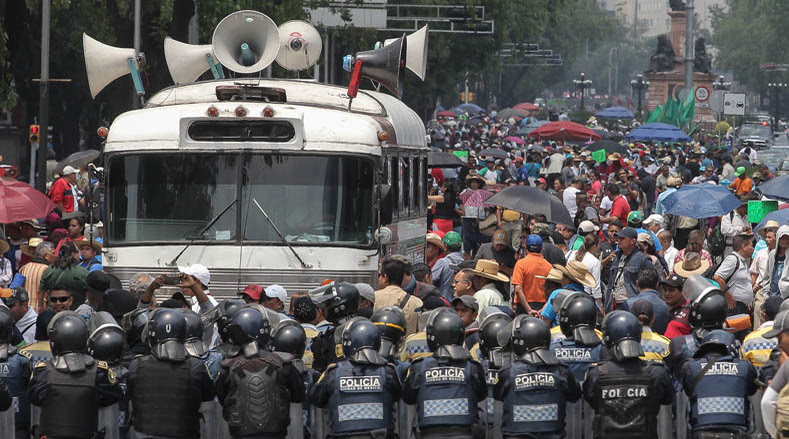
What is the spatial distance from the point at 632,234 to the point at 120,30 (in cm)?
1459

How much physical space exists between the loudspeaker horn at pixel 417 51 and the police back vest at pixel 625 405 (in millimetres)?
7829

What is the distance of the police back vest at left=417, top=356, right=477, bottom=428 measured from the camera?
30.2ft

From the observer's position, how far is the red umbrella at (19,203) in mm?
15352

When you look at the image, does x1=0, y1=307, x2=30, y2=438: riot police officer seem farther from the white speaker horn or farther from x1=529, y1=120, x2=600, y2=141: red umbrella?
x1=529, y1=120, x2=600, y2=141: red umbrella

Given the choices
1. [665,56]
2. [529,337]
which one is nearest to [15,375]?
[529,337]

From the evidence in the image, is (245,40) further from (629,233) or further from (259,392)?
(259,392)

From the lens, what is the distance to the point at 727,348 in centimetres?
948

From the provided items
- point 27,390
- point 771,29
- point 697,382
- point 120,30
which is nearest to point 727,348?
point 697,382

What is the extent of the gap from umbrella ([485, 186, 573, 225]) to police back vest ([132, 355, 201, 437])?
374 inches

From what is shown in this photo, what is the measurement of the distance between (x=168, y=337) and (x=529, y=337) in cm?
221

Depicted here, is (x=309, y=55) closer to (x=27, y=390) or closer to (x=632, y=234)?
(x=632, y=234)

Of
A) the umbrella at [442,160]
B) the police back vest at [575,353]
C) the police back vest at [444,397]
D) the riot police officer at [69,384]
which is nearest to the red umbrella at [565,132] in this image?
the umbrella at [442,160]

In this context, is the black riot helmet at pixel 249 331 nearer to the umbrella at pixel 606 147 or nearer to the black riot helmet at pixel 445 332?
the black riot helmet at pixel 445 332

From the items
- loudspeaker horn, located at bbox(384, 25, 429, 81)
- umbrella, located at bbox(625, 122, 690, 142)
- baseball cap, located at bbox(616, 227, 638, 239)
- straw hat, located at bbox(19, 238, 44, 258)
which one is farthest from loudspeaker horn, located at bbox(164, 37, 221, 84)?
umbrella, located at bbox(625, 122, 690, 142)
